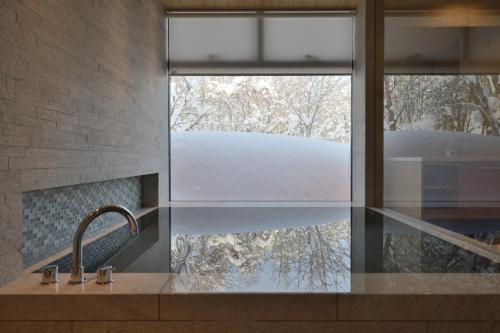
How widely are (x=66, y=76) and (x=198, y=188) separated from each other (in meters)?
3.54

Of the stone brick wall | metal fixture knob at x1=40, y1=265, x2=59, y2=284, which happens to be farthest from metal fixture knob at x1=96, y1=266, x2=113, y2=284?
the stone brick wall

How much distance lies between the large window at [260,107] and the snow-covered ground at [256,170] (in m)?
0.02

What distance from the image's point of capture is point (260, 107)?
20.2 ft

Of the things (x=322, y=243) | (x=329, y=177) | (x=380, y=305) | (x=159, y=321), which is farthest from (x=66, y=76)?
(x=329, y=177)

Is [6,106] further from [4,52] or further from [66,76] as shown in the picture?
[66,76]

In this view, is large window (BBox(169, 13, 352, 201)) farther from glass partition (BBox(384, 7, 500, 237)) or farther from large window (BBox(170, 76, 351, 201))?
glass partition (BBox(384, 7, 500, 237))

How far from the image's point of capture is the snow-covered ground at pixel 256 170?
6004 millimetres

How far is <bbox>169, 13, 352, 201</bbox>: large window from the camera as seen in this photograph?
230 inches

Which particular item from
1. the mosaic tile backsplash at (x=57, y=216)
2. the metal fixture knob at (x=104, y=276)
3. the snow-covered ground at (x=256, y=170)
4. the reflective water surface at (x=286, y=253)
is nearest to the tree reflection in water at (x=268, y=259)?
the reflective water surface at (x=286, y=253)

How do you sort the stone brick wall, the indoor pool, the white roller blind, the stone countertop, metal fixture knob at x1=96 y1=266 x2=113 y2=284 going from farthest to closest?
the white roller blind, the stone brick wall, the indoor pool, metal fixture knob at x1=96 y1=266 x2=113 y2=284, the stone countertop

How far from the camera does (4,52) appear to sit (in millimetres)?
1940

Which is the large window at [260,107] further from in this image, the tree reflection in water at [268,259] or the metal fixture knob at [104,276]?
the metal fixture knob at [104,276]

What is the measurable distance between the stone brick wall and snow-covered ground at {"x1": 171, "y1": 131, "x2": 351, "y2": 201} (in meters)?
1.35

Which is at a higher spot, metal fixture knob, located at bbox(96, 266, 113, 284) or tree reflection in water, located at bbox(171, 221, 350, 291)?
metal fixture knob, located at bbox(96, 266, 113, 284)
